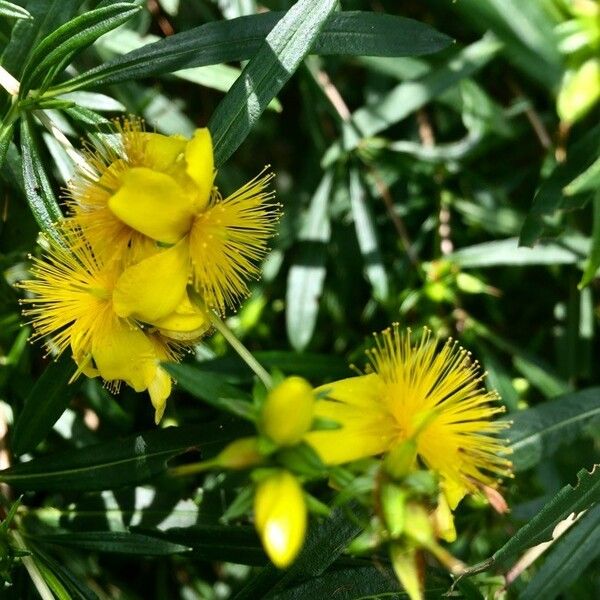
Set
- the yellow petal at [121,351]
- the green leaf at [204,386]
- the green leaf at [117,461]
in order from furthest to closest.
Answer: the green leaf at [117,461]
the yellow petal at [121,351]
the green leaf at [204,386]

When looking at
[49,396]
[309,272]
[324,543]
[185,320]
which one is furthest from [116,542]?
[309,272]

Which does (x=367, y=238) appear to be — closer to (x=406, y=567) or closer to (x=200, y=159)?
(x=200, y=159)

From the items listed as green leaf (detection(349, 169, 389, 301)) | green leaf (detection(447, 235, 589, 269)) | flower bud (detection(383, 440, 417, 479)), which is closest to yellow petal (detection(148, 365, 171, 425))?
flower bud (detection(383, 440, 417, 479))

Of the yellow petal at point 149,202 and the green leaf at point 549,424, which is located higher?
the yellow petal at point 149,202

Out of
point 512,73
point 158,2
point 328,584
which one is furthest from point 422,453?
point 512,73

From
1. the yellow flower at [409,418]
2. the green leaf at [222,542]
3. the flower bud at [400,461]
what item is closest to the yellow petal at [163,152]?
the yellow flower at [409,418]

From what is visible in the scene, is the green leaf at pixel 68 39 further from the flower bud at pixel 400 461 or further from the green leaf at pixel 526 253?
the green leaf at pixel 526 253

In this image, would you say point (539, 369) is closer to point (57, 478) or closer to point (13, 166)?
point (57, 478)
